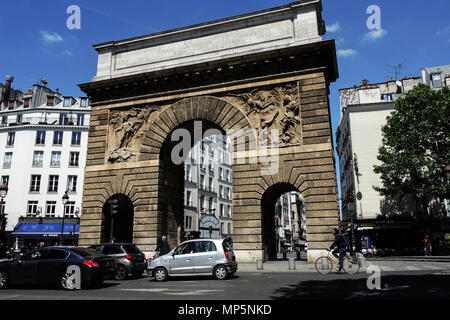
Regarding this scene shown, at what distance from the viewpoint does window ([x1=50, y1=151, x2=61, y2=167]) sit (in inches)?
1758

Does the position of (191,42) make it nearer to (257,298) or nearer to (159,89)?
(159,89)

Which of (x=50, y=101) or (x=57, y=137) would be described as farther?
(x=50, y=101)

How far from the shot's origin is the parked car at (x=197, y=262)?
45.9 feet

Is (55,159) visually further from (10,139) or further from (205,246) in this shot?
(205,246)

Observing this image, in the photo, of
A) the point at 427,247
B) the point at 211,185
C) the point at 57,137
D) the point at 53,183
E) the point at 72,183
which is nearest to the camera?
the point at 427,247

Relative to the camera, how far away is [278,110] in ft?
71.8

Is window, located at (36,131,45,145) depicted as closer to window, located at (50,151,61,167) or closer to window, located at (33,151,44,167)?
window, located at (33,151,44,167)

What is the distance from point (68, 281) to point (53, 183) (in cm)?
3621

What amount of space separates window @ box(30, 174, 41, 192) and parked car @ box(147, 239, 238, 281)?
35.0 meters

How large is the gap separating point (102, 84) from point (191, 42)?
699cm

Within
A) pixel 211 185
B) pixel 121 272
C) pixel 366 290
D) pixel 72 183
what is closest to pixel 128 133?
pixel 121 272

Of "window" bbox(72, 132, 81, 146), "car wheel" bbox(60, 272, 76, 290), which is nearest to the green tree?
"car wheel" bbox(60, 272, 76, 290)
